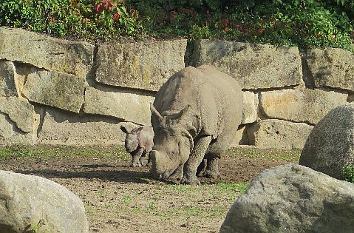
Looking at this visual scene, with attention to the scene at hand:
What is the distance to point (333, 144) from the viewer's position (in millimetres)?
12578

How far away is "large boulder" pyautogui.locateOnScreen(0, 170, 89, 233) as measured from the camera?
8.43 metres

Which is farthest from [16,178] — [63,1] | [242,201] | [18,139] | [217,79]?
[63,1]

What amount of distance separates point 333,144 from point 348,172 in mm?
474

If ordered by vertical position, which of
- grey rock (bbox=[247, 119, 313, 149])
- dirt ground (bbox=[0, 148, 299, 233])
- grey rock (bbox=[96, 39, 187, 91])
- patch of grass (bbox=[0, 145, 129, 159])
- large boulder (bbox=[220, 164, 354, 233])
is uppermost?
grey rock (bbox=[96, 39, 187, 91])

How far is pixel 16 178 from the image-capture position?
28.3ft

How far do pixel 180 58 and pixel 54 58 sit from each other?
7.29 ft

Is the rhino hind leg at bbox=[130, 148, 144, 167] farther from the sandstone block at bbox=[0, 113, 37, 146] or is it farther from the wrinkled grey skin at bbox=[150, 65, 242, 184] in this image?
the sandstone block at bbox=[0, 113, 37, 146]

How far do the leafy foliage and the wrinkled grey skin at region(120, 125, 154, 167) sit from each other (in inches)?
122

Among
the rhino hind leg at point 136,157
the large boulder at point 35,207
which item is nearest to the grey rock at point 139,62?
the rhino hind leg at point 136,157

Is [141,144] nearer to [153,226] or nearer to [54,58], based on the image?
[54,58]

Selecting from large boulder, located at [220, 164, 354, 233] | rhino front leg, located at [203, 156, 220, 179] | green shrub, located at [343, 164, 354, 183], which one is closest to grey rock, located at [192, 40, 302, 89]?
rhino front leg, located at [203, 156, 220, 179]

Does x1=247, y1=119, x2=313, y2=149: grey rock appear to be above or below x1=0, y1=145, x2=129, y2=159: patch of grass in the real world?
above

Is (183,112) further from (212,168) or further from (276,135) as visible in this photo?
(276,135)

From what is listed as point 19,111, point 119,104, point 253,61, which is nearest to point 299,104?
point 253,61
